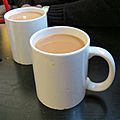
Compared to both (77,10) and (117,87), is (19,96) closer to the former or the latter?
(117,87)

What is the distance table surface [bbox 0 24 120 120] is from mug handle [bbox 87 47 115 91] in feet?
0.08

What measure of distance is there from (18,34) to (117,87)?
249mm

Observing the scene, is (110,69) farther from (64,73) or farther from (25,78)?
(25,78)

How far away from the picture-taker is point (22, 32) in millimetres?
517

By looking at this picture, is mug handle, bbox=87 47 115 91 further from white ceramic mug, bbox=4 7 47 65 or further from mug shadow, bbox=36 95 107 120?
white ceramic mug, bbox=4 7 47 65

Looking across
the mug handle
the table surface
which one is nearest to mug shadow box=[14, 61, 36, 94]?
the table surface

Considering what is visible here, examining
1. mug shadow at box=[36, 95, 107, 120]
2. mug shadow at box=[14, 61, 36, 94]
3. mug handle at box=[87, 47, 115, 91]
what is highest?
mug handle at box=[87, 47, 115, 91]

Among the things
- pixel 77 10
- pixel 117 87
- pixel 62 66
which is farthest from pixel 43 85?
pixel 77 10

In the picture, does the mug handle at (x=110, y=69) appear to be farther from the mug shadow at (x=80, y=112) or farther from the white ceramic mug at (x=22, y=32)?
the white ceramic mug at (x=22, y=32)

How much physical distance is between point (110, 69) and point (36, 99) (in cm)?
16

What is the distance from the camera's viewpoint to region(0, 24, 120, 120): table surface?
0.43m

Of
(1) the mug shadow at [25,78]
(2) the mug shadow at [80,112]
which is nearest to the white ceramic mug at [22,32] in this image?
(1) the mug shadow at [25,78]

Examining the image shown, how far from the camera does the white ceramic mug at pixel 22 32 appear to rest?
1.67 ft

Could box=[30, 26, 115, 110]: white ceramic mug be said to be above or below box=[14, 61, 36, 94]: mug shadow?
above
